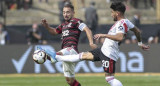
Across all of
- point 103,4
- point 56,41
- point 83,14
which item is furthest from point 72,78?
point 103,4

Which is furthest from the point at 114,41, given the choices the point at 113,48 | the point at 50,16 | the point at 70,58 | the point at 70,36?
the point at 50,16

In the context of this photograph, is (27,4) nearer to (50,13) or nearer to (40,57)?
(50,13)

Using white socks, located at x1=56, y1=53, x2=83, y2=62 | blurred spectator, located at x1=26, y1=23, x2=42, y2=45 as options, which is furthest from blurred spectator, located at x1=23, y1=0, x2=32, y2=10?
white socks, located at x1=56, y1=53, x2=83, y2=62

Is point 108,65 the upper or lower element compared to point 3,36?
lower

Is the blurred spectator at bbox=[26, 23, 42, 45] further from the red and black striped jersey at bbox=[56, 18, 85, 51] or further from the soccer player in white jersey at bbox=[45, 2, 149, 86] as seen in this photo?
the soccer player in white jersey at bbox=[45, 2, 149, 86]

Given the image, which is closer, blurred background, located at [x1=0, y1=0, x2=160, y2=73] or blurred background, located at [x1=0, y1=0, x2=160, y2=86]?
blurred background, located at [x1=0, y1=0, x2=160, y2=86]

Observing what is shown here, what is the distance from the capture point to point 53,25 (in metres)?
23.4

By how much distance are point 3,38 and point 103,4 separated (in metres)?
6.55

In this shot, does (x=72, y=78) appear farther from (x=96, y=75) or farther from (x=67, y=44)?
(x=96, y=75)

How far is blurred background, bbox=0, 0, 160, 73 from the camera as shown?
20250mm

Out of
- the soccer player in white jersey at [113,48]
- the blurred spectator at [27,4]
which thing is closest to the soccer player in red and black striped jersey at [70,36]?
the soccer player in white jersey at [113,48]

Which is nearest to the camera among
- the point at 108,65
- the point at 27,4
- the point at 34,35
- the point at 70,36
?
the point at 108,65

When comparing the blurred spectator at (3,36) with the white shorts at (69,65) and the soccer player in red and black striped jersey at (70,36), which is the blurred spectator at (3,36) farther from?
the white shorts at (69,65)

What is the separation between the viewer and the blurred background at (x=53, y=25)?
20.2 meters
